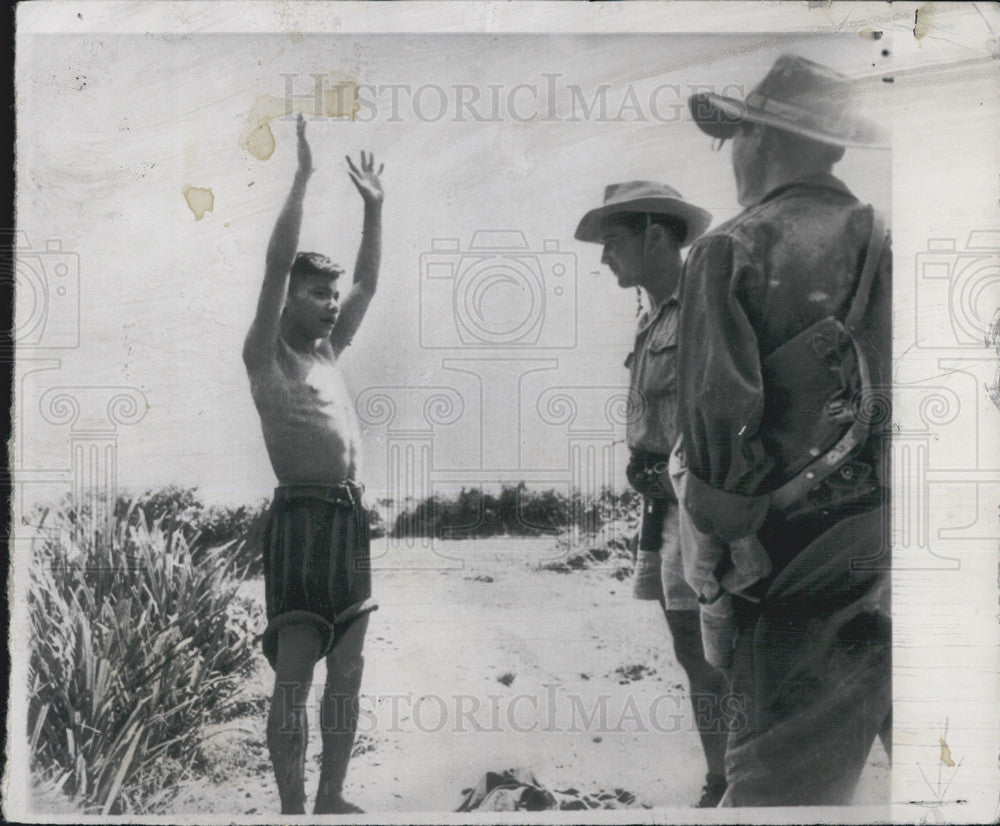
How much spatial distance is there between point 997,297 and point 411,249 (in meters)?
1.95

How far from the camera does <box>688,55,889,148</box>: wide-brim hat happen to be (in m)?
2.68

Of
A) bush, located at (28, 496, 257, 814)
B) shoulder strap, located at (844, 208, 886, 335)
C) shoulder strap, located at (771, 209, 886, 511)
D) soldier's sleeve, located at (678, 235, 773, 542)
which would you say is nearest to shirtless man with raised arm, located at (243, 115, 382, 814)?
bush, located at (28, 496, 257, 814)

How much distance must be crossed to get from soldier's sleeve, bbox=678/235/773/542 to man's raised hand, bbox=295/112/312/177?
4.33ft

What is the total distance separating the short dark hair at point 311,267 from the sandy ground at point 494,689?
926 mm

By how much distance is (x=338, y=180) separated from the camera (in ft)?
8.80

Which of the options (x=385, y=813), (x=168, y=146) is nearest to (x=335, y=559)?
(x=385, y=813)

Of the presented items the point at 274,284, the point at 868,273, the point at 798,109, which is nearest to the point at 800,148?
the point at 798,109

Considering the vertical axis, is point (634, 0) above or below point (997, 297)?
above

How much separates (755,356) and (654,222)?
541mm

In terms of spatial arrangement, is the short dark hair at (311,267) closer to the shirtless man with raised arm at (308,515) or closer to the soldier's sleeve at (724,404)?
the shirtless man with raised arm at (308,515)

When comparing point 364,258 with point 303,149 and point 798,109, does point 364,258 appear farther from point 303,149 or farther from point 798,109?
point 798,109

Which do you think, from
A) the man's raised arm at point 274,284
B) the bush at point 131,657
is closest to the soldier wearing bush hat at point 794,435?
the man's raised arm at point 274,284

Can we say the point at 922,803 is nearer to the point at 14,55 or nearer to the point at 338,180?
the point at 338,180

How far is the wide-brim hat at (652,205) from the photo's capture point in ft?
8.75
